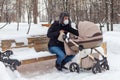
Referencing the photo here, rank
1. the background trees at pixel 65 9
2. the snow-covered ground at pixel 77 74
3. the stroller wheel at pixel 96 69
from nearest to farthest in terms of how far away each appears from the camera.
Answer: the snow-covered ground at pixel 77 74 → the stroller wheel at pixel 96 69 → the background trees at pixel 65 9

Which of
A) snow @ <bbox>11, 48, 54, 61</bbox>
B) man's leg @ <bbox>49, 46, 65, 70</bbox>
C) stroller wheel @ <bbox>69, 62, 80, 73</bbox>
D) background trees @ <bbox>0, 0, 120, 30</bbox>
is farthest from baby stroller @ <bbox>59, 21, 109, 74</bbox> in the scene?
background trees @ <bbox>0, 0, 120, 30</bbox>

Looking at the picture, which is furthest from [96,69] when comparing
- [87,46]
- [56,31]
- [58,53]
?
[56,31]

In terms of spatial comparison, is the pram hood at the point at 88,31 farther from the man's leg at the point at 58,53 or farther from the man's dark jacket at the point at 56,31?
the man's leg at the point at 58,53

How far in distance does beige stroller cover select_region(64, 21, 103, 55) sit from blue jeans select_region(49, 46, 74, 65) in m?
0.18

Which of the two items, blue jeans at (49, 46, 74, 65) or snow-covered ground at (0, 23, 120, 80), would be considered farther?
blue jeans at (49, 46, 74, 65)

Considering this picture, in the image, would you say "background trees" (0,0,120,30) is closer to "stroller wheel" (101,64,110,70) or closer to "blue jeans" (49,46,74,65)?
"blue jeans" (49,46,74,65)

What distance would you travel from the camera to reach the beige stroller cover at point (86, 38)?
859cm

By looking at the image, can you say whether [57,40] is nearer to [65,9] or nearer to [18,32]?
[18,32]

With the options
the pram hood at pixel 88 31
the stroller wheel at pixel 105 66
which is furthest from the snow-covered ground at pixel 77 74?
the pram hood at pixel 88 31

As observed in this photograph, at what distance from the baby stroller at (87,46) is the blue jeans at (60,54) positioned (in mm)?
177

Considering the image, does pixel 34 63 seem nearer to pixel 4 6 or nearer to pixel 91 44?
pixel 91 44

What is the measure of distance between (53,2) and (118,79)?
10304mm

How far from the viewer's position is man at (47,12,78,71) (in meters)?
9.03

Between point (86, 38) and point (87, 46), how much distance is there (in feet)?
0.66
